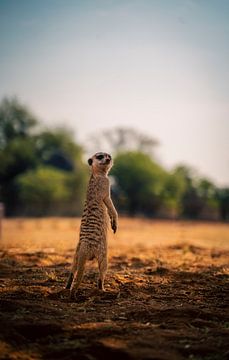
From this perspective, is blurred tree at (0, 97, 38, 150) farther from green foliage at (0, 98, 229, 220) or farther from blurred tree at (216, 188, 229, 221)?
blurred tree at (216, 188, 229, 221)

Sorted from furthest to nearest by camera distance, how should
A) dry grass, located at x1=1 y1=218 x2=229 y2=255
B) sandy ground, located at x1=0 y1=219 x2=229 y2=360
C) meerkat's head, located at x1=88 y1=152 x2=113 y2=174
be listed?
dry grass, located at x1=1 y1=218 x2=229 y2=255 < meerkat's head, located at x1=88 y1=152 x2=113 y2=174 < sandy ground, located at x1=0 y1=219 x2=229 y2=360

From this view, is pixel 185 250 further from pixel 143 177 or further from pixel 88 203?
pixel 143 177

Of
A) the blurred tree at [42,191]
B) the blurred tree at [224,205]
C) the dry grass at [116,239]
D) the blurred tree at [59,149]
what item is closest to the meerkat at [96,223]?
the dry grass at [116,239]

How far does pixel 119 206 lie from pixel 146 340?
4262 cm

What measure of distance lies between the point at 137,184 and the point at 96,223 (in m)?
40.4

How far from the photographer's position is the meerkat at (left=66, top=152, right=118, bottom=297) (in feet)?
19.8

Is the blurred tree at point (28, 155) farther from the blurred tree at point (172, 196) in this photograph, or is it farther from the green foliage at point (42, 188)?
the blurred tree at point (172, 196)

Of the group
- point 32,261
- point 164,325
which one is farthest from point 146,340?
point 32,261

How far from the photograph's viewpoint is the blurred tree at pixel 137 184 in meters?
46.2

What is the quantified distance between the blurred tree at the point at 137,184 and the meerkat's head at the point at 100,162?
38645 mm

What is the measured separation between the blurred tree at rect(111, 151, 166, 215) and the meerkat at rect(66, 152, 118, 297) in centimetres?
3870

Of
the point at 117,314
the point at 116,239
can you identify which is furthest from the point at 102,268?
the point at 116,239

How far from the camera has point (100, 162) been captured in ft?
21.3

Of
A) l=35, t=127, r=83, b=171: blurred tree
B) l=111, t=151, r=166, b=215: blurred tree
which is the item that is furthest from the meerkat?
l=35, t=127, r=83, b=171: blurred tree
